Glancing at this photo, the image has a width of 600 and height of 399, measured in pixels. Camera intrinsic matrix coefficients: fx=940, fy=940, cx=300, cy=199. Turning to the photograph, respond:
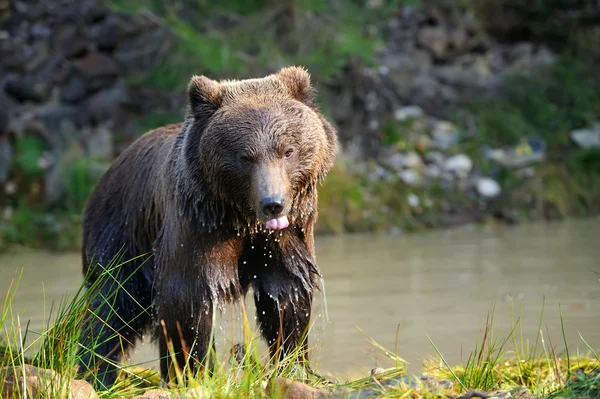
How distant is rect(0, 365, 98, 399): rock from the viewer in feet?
12.6

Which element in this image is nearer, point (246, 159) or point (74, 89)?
point (246, 159)

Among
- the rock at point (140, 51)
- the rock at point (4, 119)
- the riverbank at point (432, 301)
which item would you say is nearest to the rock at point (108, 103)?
the rock at point (140, 51)

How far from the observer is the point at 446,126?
15.2 m

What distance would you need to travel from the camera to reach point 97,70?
14.6 m

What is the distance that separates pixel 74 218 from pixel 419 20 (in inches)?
311

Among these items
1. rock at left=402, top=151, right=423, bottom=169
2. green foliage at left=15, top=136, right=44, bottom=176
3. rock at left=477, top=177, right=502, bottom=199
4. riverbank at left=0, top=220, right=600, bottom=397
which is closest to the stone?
green foliage at left=15, top=136, right=44, bottom=176

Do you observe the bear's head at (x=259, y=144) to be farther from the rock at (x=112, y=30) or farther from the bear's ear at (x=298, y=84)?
the rock at (x=112, y=30)

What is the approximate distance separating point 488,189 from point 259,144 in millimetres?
9585

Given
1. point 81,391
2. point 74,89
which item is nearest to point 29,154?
point 74,89

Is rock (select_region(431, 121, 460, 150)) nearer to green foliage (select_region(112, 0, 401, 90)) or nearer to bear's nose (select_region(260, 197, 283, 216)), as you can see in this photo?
green foliage (select_region(112, 0, 401, 90))

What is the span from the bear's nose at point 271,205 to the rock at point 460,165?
9889 millimetres

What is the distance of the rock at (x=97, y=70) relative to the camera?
1454cm

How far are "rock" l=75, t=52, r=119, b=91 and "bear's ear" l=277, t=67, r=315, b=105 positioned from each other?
10.0 meters

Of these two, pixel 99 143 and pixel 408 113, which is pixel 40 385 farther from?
pixel 408 113
